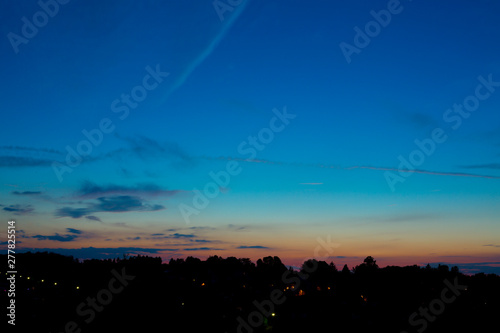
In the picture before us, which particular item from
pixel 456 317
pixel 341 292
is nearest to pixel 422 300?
pixel 456 317

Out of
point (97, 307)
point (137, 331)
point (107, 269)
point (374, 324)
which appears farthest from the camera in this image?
point (107, 269)

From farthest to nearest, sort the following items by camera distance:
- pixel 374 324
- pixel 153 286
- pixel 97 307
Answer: pixel 153 286
pixel 97 307
pixel 374 324

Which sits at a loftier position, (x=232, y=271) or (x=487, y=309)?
(x=232, y=271)

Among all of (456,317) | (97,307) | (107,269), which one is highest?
(107,269)

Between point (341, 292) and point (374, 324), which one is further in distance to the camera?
point (341, 292)

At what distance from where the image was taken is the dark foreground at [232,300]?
48094 millimetres

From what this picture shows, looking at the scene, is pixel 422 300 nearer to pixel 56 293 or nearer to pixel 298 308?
pixel 298 308

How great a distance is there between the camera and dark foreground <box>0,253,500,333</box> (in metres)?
48.1

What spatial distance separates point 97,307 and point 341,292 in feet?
120

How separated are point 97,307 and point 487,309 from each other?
53.7 meters

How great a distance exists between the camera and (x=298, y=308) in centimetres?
5569

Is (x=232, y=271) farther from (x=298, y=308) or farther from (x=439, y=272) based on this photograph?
(x=439, y=272)

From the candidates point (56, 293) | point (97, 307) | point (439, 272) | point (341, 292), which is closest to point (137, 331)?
point (97, 307)

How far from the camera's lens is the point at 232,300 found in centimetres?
5322
